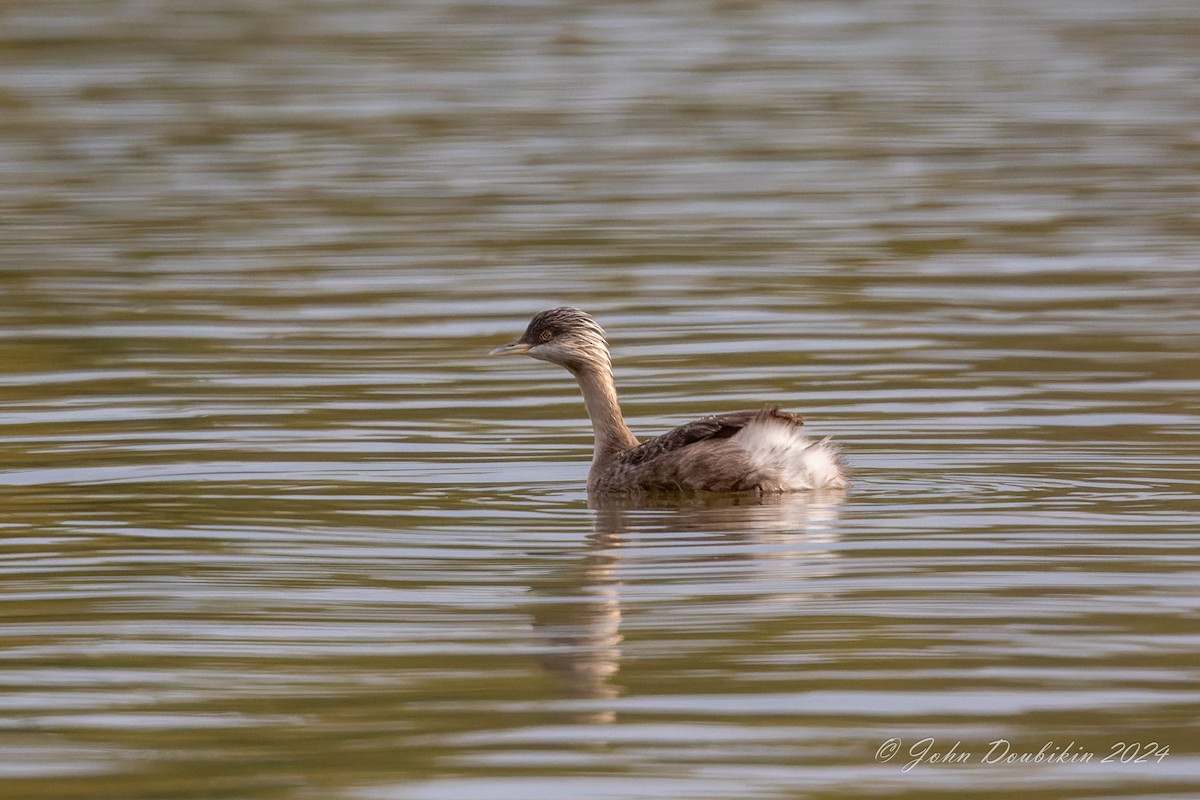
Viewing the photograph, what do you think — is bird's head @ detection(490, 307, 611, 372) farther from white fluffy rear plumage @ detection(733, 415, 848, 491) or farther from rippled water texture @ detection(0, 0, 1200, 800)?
white fluffy rear plumage @ detection(733, 415, 848, 491)

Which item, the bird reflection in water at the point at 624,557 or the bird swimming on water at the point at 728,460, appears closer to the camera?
the bird reflection in water at the point at 624,557

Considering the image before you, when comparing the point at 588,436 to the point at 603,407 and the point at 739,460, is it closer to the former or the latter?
the point at 603,407

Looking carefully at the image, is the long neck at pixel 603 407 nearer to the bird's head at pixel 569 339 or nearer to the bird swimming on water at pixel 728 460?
the bird's head at pixel 569 339

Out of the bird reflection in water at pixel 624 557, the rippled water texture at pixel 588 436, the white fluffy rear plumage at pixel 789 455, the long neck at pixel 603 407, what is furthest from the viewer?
the long neck at pixel 603 407

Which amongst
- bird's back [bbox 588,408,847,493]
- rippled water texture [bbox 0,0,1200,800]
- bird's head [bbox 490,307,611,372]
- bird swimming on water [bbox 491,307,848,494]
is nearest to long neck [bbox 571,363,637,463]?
bird's head [bbox 490,307,611,372]

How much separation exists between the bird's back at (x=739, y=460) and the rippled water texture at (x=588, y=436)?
0.24m

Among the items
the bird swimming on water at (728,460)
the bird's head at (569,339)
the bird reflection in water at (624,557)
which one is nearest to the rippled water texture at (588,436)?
the bird reflection in water at (624,557)

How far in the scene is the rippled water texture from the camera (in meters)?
7.20

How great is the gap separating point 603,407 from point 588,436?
2.62 feet

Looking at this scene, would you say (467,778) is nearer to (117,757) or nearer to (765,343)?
(117,757)

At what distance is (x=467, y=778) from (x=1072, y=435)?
19.4 ft

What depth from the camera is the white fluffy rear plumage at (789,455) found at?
10.9 metres

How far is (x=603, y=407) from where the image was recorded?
12.0 meters

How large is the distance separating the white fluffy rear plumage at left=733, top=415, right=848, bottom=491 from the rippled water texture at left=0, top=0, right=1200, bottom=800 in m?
0.23
